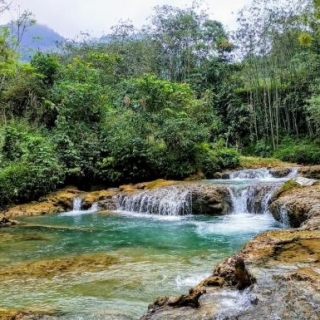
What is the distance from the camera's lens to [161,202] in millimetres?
15445

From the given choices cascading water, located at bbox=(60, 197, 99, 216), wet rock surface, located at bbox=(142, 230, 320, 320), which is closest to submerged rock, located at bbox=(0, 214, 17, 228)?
cascading water, located at bbox=(60, 197, 99, 216)

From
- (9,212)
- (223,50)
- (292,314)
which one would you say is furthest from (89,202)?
(223,50)

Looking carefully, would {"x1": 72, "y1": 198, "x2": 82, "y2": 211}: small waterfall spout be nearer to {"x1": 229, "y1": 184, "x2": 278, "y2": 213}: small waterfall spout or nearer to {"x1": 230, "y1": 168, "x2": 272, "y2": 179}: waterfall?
{"x1": 229, "y1": 184, "x2": 278, "y2": 213}: small waterfall spout

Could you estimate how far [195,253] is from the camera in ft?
29.4

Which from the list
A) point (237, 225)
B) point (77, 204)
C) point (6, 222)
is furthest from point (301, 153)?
point (6, 222)

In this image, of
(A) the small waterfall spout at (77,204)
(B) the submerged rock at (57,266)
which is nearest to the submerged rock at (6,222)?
(A) the small waterfall spout at (77,204)

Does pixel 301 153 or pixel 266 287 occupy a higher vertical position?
pixel 301 153

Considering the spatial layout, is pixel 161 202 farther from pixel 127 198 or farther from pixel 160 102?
pixel 160 102

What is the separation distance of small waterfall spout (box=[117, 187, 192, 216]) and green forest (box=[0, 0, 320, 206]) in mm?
3419

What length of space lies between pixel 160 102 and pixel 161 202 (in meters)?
8.02

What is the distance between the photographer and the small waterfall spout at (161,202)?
49.8 feet

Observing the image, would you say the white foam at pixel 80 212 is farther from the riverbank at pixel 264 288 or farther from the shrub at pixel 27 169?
the riverbank at pixel 264 288

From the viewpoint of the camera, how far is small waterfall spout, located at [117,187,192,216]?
598 inches

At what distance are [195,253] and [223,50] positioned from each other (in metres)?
27.7
